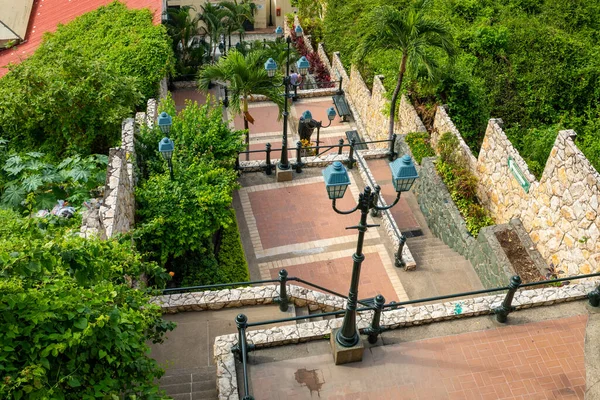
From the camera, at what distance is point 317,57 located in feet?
90.0

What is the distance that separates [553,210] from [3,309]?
10.5 meters

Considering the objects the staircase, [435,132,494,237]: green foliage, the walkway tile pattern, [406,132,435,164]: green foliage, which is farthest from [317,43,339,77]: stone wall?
the staircase

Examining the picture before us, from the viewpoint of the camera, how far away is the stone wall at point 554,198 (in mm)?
10609

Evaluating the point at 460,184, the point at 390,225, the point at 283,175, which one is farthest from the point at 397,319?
the point at 283,175

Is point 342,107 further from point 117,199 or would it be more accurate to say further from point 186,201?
point 117,199

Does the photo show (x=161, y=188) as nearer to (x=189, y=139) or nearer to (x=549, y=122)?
(x=189, y=139)

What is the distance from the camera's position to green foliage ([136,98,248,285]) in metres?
11.4

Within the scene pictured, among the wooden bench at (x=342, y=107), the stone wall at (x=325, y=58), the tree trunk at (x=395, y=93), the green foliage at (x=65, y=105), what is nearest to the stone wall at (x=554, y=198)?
the tree trunk at (x=395, y=93)

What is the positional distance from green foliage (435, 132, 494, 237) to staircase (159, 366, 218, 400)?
750cm

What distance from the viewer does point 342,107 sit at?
2255cm

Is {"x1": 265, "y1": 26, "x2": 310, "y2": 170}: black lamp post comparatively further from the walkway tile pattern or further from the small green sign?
the walkway tile pattern

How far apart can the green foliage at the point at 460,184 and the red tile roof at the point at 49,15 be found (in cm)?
1270

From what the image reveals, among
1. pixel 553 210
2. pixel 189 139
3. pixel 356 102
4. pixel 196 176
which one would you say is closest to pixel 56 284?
pixel 196 176

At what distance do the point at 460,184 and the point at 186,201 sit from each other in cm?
716
